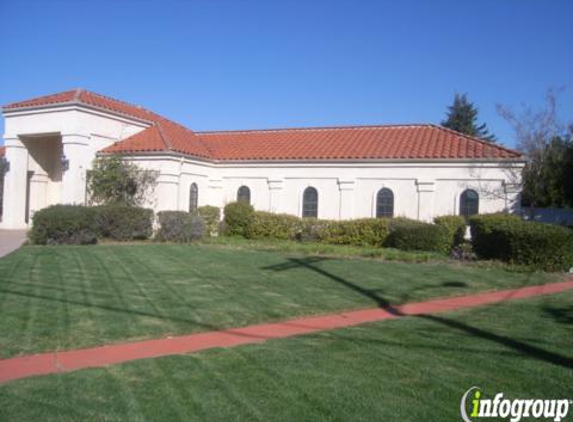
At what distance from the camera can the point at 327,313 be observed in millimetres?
10172

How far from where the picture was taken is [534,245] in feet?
54.4

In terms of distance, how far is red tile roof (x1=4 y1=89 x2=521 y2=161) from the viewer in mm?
25766

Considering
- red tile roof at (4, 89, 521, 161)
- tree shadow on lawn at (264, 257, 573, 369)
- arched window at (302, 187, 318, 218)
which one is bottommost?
tree shadow on lawn at (264, 257, 573, 369)

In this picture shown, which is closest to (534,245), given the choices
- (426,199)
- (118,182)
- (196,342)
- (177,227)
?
(426,199)

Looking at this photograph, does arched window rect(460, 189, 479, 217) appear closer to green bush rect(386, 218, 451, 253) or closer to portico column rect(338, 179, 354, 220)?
green bush rect(386, 218, 451, 253)

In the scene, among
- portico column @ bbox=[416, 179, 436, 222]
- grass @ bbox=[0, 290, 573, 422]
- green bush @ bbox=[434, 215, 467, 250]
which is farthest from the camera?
portico column @ bbox=[416, 179, 436, 222]

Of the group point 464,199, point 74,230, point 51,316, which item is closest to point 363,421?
point 51,316

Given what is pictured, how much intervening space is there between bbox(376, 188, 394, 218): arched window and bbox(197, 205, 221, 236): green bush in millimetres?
7751

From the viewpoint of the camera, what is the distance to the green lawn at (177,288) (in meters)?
8.47

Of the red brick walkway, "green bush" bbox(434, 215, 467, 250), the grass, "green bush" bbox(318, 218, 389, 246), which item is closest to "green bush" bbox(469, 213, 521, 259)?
"green bush" bbox(434, 215, 467, 250)

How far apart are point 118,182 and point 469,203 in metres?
16.0

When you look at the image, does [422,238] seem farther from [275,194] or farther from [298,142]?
[298,142]

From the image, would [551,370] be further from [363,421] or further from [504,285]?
[504,285]

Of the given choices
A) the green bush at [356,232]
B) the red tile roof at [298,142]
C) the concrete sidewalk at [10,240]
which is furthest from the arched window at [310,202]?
the concrete sidewalk at [10,240]
